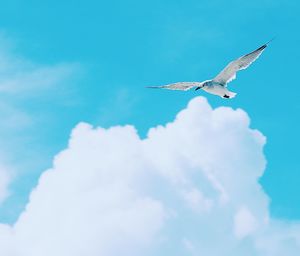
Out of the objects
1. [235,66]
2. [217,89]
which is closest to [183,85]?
[217,89]

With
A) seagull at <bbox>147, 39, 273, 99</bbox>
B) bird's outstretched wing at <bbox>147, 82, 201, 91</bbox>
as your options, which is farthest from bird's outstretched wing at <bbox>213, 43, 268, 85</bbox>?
bird's outstretched wing at <bbox>147, 82, 201, 91</bbox>

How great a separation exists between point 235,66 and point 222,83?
9.05 ft

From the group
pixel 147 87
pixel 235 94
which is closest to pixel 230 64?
pixel 235 94

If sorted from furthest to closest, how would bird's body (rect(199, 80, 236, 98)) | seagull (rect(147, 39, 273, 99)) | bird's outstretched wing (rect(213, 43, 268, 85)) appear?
bird's body (rect(199, 80, 236, 98)) < seagull (rect(147, 39, 273, 99)) < bird's outstretched wing (rect(213, 43, 268, 85))

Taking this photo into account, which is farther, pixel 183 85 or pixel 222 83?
pixel 222 83

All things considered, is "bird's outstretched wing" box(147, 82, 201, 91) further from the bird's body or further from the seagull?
the bird's body

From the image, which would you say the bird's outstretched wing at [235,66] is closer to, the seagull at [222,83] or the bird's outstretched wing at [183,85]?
the seagull at [222,83]

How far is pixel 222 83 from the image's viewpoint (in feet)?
245

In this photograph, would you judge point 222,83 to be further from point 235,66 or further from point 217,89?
point 235,66

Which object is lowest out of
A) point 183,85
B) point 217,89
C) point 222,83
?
point 183,85

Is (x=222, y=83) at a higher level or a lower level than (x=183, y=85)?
higher

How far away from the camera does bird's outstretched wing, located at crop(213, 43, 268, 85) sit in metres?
69.1

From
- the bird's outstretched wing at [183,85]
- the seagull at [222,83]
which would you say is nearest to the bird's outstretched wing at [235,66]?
the seagull at [222,83]

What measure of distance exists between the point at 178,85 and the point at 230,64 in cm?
567
